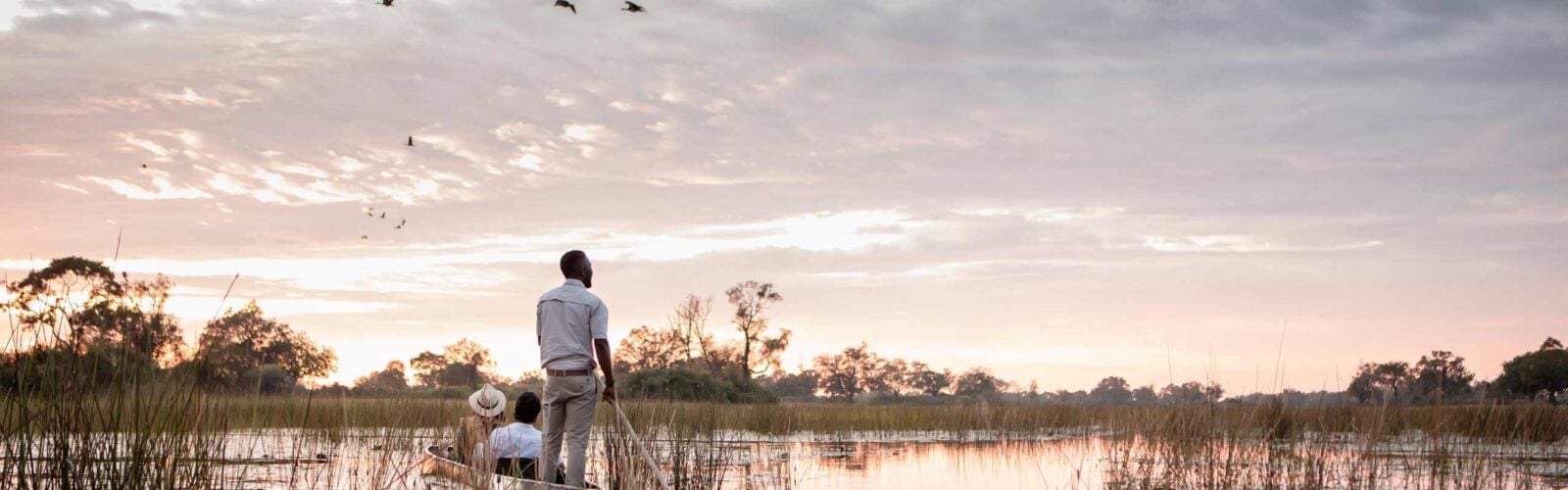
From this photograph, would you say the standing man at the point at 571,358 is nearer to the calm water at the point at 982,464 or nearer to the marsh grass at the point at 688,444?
the marsh grass at the point at 688,444

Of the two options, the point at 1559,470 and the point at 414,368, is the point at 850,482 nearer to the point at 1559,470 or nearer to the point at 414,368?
the point at 1559,470

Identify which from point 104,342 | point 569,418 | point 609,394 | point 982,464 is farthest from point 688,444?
point 982,464

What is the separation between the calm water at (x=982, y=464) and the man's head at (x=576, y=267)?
1784 millimetres

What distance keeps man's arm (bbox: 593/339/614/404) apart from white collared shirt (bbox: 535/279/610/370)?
50mm

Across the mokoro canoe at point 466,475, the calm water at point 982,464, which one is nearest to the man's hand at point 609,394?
the mokoro canoe at point 466,475

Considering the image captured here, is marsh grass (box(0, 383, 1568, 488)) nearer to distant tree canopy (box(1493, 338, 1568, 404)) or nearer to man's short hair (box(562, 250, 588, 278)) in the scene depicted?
man's short hair (box(562, 250, 588, 278))

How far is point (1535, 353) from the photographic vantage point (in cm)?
6072

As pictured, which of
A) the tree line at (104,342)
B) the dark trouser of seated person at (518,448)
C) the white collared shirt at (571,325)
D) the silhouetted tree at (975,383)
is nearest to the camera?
the tree line at (104,342)

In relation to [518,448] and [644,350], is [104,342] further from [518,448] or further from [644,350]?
[644,350]

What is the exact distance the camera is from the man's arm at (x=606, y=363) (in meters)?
8.75

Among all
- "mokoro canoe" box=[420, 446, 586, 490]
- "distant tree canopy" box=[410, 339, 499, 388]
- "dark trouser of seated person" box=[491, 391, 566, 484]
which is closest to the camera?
"mokoro canoe" box=[420, 446, 586, 490]

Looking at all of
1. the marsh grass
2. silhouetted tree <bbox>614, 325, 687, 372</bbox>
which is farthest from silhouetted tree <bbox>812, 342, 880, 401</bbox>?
the marsh grass

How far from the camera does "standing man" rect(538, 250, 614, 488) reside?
29.0 ft

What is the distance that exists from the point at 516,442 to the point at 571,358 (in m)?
1.71
